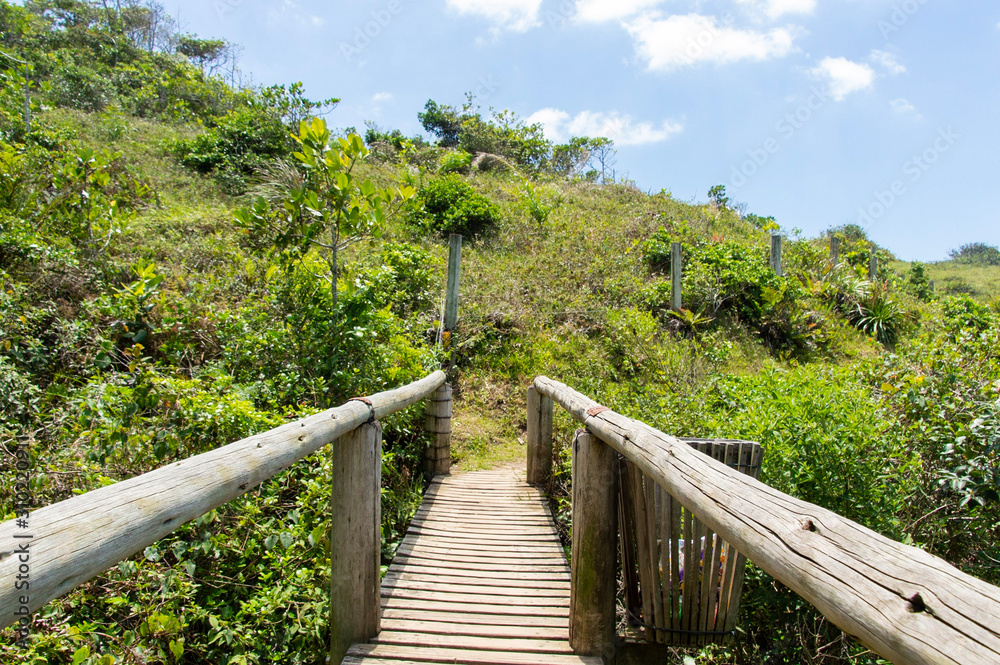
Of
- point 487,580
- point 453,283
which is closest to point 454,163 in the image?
point 453,283

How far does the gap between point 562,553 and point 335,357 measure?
2.68m

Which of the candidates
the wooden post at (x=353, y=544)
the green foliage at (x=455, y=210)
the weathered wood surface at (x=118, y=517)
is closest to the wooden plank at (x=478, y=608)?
the wooden post at (x=353, y=544)

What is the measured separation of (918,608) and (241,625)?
10.2ft

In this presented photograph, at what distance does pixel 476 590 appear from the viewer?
322cm

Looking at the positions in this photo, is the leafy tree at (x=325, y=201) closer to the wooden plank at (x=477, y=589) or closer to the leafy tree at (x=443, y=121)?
the wooden plank at (x=477, y=589)

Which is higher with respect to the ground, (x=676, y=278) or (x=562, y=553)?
(x=676, y=278)

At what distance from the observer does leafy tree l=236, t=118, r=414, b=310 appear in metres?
4.83

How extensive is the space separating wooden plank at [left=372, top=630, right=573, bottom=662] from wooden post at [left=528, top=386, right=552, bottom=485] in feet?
8.27

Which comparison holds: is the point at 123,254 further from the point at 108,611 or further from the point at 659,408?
the point at 659,408

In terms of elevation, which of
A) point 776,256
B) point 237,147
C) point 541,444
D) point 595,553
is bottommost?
A: point 541,444

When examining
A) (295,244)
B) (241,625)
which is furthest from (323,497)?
(295,244)

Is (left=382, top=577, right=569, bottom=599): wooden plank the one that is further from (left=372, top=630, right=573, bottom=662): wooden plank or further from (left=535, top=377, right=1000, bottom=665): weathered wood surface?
(left=535, top=377, right=1000, bottom=665): weathered wood surface

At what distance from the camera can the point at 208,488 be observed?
4.38 ft

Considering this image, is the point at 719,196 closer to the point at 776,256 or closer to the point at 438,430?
the point at 776,256
